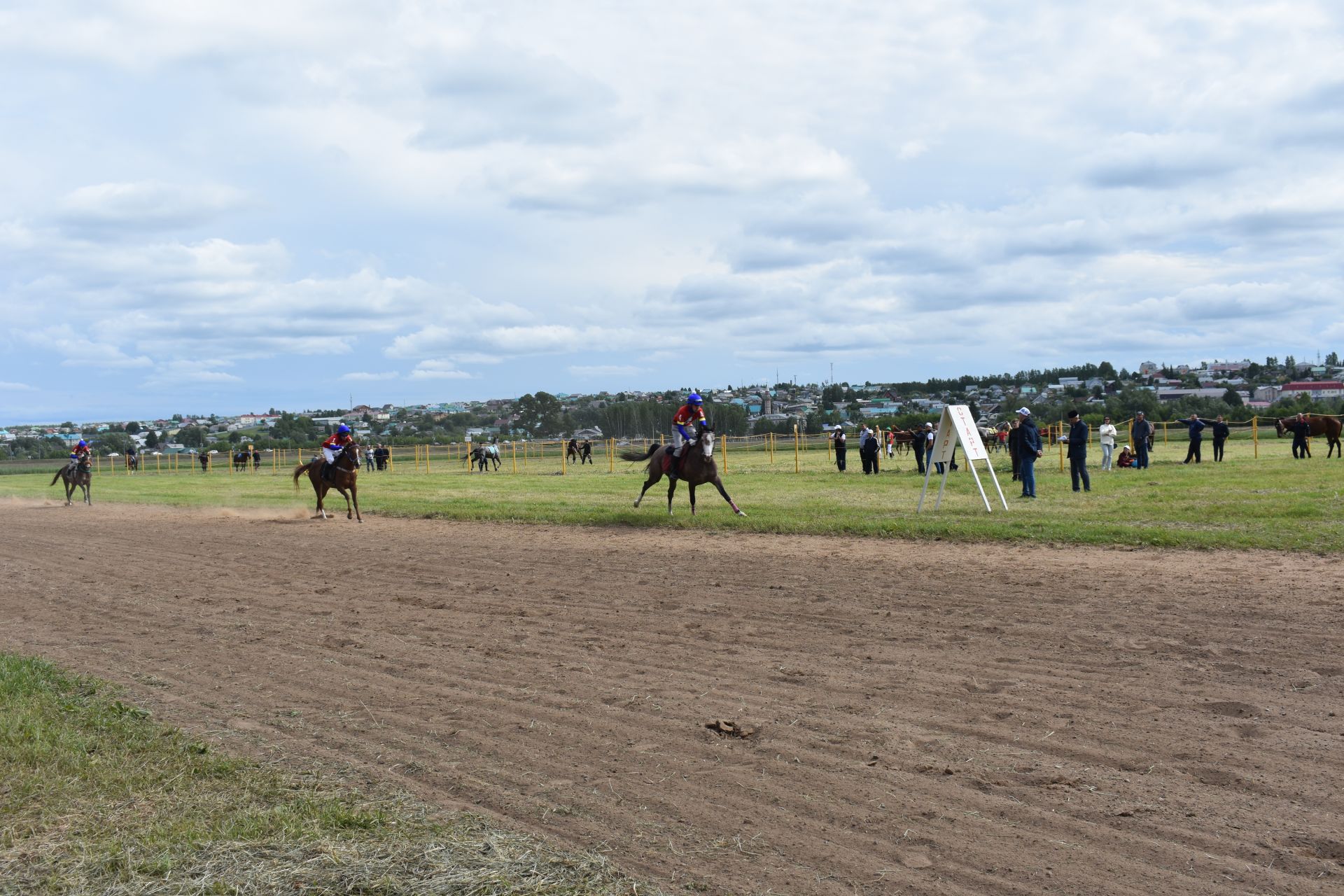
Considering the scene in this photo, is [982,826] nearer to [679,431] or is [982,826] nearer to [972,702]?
[972,702]

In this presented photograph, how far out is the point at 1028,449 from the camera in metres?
21.3

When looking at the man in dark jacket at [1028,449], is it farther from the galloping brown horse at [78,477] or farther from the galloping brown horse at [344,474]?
the galloping brown horse at [78,477]

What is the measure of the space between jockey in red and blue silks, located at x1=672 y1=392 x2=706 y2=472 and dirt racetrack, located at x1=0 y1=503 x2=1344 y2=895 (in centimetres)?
558

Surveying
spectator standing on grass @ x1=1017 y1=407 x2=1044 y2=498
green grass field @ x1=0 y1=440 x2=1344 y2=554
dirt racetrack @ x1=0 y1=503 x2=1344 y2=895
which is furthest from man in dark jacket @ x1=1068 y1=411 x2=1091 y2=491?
dirt racetrack @ x1=0 y1=503 x2=1344 y2=895

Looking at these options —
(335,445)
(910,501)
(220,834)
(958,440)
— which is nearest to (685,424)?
(958,440)

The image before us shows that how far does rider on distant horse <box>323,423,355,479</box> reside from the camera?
22547mm

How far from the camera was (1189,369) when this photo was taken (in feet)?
516

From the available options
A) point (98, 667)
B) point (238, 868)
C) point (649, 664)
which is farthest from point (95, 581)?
point (238, 868)

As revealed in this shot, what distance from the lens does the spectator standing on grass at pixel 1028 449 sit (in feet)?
69.6

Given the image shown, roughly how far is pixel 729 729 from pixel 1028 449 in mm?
16492

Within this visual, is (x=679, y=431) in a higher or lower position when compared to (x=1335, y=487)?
higher

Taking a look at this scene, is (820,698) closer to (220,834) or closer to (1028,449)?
(220,834)

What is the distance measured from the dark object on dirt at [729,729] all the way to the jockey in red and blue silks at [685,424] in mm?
12772

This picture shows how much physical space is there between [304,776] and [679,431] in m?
14.1
